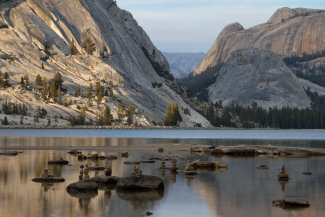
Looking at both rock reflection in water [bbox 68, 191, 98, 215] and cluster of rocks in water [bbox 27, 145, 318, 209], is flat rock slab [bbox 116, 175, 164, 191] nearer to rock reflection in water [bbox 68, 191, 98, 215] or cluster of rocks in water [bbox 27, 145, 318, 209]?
cluster of rocks in water [bbox 27, 145, 318, 209]

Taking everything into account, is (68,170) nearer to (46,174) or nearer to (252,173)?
(46,174)

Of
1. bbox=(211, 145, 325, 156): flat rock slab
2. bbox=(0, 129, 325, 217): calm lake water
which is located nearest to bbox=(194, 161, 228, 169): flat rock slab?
bbox=(0, 129, 325, 217): calm lake water

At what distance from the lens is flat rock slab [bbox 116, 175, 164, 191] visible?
4366 cm

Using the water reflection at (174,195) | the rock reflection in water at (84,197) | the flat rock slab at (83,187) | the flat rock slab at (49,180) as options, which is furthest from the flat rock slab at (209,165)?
the rock reflection in water at (84,197)

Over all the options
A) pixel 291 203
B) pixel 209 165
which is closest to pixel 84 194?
pixel 291 203

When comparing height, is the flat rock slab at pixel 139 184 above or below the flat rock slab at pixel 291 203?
above

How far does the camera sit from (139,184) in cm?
4394

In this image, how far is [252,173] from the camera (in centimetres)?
5919

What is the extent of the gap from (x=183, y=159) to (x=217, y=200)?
34.3 meters

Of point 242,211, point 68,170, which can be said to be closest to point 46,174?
point 68,170

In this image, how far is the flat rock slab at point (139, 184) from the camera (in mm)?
43656

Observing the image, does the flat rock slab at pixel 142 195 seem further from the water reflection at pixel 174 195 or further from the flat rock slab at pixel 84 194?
the flat rock slab at pixel 84 194

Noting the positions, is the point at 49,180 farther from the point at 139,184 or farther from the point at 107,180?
the point at 139,184

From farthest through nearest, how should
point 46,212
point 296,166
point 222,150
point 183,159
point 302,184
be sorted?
point 222,150
point 183,159
point 296,166
point 302,184
point 46,212
